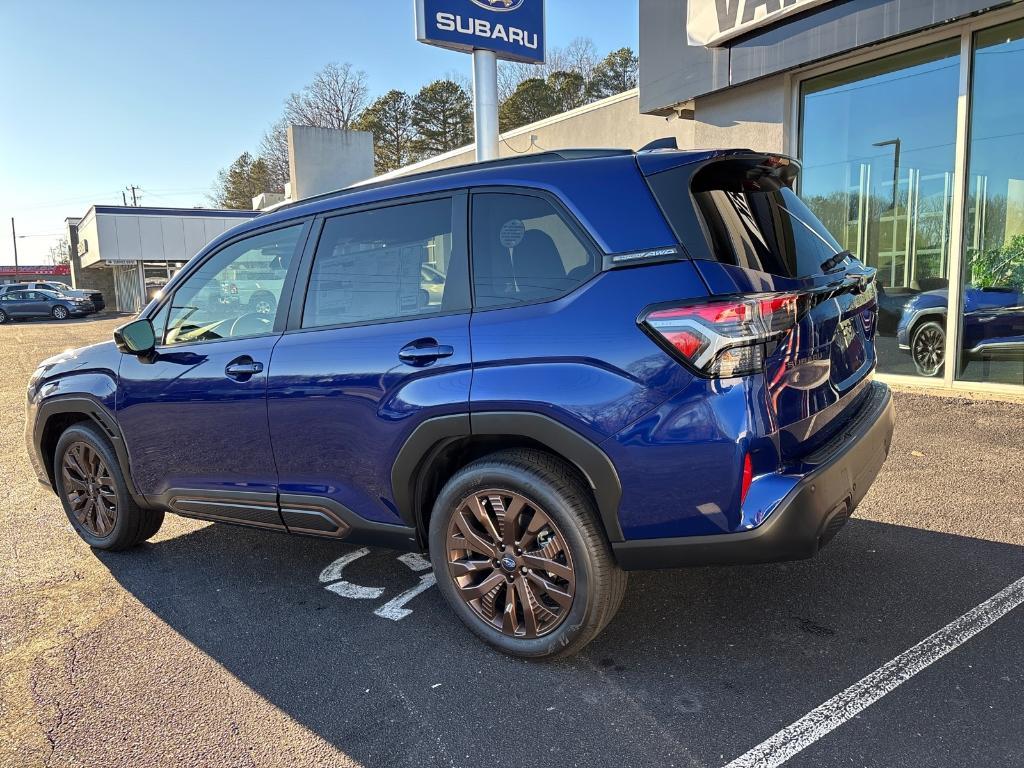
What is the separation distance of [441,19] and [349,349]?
9.22 meters

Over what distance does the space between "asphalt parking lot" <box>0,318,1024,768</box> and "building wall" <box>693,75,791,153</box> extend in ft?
19.5

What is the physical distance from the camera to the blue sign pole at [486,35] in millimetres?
10742

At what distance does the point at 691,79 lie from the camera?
9.30 metres

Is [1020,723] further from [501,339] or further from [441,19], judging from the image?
[441,19]

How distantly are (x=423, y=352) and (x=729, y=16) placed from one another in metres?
7.23

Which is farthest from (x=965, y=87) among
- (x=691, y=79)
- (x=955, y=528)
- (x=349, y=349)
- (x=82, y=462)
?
(x=82, y=462)

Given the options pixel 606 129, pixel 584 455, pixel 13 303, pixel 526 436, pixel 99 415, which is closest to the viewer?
pixel 584 455

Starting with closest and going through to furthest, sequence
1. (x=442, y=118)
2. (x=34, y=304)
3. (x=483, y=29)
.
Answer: (x=483, y=29) < (x=34, y=304) < (x=442, y=118)

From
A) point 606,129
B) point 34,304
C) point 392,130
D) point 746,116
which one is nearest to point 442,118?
point 392,130

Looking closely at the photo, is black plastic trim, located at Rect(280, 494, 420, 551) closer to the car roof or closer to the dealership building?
the car roof

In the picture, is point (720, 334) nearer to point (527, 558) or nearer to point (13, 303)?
point (527, 558)

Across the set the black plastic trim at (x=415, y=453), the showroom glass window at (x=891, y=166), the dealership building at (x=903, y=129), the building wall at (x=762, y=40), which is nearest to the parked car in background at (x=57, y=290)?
the building wall at (x=762, y=40)

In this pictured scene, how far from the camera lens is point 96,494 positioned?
4.25m

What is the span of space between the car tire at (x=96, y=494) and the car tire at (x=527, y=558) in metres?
2.09
